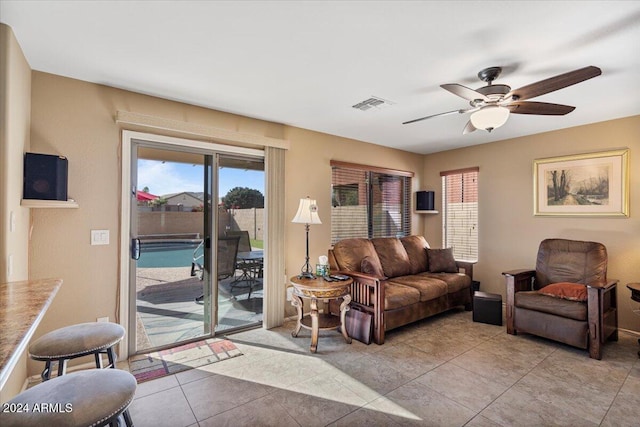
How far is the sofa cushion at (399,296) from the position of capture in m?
3.31

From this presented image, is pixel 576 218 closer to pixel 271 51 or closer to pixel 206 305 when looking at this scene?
pixel 271 51

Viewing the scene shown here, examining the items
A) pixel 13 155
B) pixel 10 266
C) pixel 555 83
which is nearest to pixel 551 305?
pixel 555 83

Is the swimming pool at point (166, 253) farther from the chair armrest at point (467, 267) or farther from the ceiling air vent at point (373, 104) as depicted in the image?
the chair armrest at point (467, 267)

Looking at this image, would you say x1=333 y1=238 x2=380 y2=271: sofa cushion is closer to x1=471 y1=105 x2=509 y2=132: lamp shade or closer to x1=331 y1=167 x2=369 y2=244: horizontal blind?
x1=331 y1=167 x2=369 y2=244: horizontal blind

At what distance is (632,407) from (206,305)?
3757 mm

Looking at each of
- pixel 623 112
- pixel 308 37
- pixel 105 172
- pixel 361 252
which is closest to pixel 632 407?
pixel 361 252

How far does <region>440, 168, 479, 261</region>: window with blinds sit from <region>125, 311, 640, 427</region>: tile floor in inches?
77.3

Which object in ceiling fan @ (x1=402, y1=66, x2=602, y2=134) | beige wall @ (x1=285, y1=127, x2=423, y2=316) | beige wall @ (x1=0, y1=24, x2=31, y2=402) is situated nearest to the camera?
beige wall @ (x1=0, y1=24, x2=31, y2=402)

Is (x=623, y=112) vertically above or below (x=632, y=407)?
above

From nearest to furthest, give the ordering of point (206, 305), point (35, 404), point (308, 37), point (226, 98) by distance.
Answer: point (35, 404)
point (308, 37)
point (226, 98)
point (206, 305)

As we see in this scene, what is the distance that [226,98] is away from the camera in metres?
3.04

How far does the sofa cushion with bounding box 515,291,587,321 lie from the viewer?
2984mm

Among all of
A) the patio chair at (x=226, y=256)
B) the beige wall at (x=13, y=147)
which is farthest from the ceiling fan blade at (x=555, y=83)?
the beige wall at (x=13, y=147)

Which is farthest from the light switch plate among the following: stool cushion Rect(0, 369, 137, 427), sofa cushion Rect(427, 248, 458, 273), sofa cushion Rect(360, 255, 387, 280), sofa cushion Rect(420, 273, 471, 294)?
sofa cushion Rect(427, 248, 458, 273)
